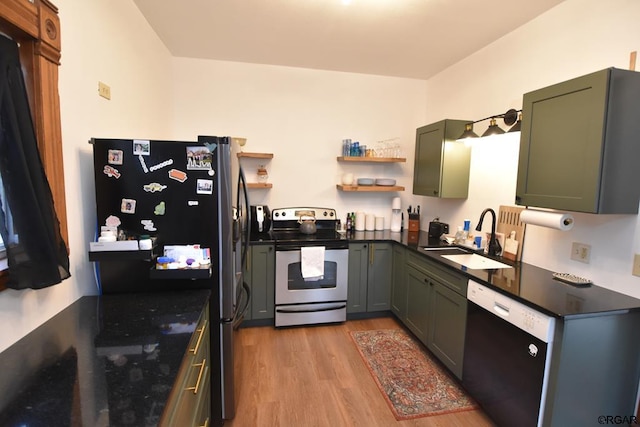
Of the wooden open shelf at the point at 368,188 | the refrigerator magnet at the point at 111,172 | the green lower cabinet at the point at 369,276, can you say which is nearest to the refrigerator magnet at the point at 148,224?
the refrigerator magnet at the point at 111,172

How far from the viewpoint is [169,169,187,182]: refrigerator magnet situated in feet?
5.20

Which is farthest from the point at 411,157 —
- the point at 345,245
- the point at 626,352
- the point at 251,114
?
the point at 626,352

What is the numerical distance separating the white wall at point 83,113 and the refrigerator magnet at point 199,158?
0.53m

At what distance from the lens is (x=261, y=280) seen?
297cm

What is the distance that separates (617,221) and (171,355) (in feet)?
7.64

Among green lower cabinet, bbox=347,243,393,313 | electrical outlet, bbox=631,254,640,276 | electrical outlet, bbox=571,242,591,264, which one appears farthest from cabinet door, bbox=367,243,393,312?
electrical outlet, bbox=631,254,640,276

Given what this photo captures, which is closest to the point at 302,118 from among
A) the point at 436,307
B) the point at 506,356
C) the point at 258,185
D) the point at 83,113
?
the point at 258,185

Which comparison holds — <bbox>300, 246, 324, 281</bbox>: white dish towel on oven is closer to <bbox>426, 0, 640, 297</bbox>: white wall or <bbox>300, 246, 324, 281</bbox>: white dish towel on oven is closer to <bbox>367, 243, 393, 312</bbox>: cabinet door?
<bbox>367, 243, 393, 312</bbox>: cabinet door

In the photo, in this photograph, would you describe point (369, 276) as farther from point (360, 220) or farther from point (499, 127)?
point (499, 127)

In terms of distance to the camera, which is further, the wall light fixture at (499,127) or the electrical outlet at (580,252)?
the wall light fixture at (499,127)

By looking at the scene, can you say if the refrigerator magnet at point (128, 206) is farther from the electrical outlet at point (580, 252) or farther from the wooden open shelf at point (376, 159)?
the electrical outlet at point (580, 252)

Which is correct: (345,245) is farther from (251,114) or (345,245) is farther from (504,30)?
(504,30)

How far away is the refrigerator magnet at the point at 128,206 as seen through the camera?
1572 mm

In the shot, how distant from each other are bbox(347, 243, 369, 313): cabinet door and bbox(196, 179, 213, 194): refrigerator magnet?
1813mm
